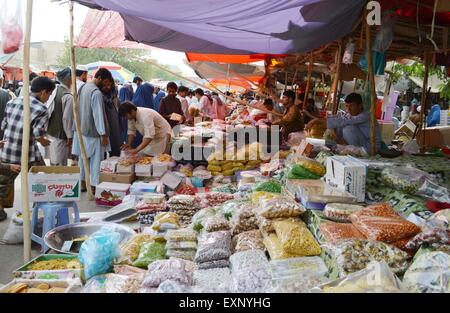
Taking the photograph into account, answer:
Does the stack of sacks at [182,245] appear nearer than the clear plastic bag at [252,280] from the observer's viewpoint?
No

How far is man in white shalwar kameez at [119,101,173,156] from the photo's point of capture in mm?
5809

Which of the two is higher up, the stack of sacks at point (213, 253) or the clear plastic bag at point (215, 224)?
the clear plastic bag at point (215, 224)

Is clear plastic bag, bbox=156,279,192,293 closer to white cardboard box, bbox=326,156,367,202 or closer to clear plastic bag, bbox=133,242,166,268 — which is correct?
clear plastic bag, bbox=133,242,166,268

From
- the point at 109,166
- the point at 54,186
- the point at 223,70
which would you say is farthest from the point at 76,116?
the point at 223,70

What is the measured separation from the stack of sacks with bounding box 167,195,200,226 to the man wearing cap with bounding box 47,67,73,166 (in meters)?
3.15

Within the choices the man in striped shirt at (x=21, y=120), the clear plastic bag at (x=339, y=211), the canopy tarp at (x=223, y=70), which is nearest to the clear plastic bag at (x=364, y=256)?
the clear plastic bag at (x=339, y=211)

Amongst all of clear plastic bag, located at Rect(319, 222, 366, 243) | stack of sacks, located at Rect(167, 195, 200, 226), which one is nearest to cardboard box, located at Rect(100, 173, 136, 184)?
stack of sacks, located at Rect(167, 195, 200, 226)

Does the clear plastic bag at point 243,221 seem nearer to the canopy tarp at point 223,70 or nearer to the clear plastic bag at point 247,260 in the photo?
the clear plastic bag at point 247,260

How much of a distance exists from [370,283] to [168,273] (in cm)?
96

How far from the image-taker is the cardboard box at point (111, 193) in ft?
17.3

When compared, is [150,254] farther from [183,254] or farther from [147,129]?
[147,129]

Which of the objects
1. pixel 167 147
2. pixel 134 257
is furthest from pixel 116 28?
pixel 134 257

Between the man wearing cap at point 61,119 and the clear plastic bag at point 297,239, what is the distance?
4580mm

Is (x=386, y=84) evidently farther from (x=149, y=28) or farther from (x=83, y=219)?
(x=83, y=219)
